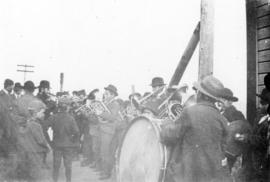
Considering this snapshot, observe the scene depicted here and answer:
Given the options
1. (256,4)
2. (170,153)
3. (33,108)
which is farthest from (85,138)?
(170,153)

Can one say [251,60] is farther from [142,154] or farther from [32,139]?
[32,139]

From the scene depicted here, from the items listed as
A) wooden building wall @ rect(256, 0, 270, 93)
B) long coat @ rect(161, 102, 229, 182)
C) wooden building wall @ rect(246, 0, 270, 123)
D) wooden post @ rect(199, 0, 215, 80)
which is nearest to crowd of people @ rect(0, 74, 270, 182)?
long coat @ rect(161, 102, 229, 182)

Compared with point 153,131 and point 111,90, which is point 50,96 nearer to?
point 111,90

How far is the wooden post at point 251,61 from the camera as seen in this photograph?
7.54 meters

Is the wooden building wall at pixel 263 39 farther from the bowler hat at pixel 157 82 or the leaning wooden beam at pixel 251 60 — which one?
the bowler hat at pixel 157 82

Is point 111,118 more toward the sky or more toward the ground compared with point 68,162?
more toward the sky

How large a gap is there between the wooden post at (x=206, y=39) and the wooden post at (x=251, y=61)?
1.46 metres

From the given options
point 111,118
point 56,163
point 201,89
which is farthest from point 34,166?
point 201,89

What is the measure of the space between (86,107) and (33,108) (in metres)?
3.66

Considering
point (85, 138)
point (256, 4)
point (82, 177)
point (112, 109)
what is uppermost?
point (256, 4)

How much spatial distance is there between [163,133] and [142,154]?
0.76 m

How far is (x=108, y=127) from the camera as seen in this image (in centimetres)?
1203

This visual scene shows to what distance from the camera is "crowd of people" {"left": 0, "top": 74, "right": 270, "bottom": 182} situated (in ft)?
16.6

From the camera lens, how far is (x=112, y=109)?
40.3ft
